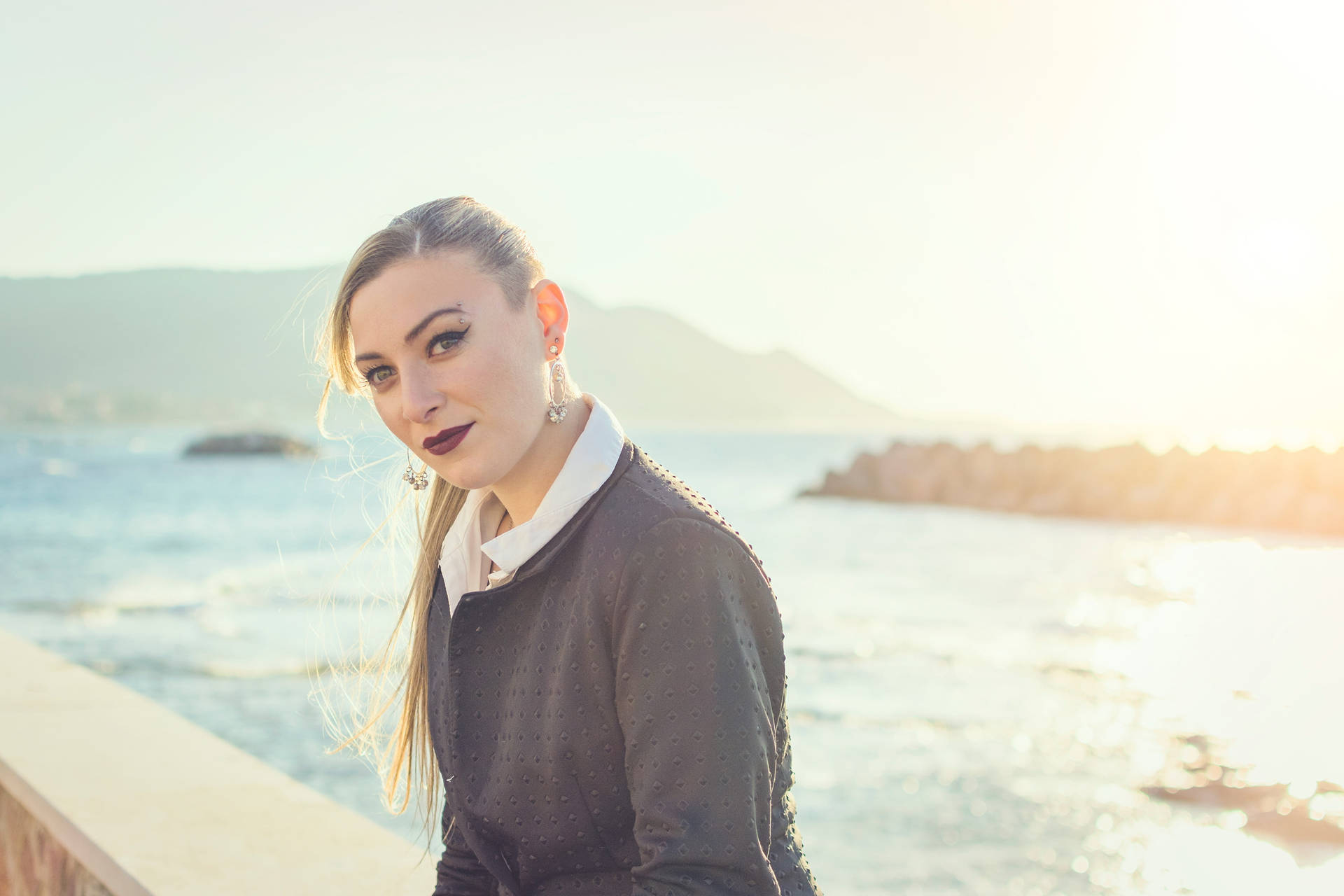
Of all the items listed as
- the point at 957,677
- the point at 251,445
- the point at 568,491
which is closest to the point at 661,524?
the point at 568,491

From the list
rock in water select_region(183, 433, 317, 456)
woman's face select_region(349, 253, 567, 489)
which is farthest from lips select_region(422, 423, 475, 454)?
rock in water select_region(183, 433, 317, 456)

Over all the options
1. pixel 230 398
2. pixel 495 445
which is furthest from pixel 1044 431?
pixel 495 445

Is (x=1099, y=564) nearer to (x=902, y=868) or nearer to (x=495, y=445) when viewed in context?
(x=902, y=868)

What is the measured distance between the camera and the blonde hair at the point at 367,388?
1170mm

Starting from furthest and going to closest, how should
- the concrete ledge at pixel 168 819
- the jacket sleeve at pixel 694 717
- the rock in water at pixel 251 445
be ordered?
1. the rock in water at pixel 251 445
2. the concrete ledge at pixel 168 819
3. the jacket sleeve at pixel 694 717

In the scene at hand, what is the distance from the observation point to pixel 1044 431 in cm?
11531

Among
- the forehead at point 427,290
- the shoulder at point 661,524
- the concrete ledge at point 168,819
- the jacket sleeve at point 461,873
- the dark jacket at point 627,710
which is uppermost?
the forehead at point 427,290

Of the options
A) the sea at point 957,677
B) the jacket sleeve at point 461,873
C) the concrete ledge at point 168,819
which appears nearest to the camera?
the jacket sleeve at point 461,873

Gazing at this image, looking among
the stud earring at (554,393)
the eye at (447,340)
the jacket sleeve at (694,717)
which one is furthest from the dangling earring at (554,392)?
the jacket sleeve at (694,717)

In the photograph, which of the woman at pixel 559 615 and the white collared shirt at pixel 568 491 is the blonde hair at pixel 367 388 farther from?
the white collared shirt at pixel 568 491

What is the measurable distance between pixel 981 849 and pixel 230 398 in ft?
304

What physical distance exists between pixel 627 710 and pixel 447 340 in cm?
45

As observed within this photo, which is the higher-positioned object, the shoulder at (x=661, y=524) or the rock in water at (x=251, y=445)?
the shoulder at (x=661, y=524)

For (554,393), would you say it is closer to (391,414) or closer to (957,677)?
(391,414)
